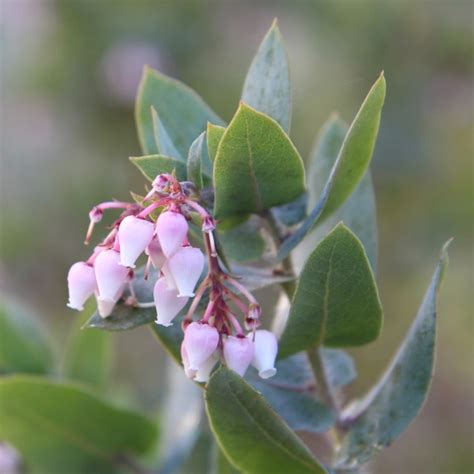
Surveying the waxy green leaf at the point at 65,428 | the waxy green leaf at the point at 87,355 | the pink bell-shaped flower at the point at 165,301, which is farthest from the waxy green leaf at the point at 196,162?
the waxy green leaf at the point at 87,355

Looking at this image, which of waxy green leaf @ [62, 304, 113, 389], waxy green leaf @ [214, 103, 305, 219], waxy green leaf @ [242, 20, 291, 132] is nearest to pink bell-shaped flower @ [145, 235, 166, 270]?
waxy green leaf @ [214, 103, 305, 219]

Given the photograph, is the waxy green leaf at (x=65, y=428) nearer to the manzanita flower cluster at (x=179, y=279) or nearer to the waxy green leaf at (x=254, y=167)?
the manzanita flower cluster at (x=179, y=279)


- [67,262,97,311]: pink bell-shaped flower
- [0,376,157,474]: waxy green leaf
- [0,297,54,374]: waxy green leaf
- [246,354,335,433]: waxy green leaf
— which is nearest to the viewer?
[67,262,97,311]: pink bell-shaped flower

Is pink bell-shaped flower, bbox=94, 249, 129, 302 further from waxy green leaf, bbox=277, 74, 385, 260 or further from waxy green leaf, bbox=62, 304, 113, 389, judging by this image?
waxy green leaf, bbox=62, 304, 113, 389

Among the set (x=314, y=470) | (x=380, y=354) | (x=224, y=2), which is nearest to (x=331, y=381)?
(x=314, y=470)

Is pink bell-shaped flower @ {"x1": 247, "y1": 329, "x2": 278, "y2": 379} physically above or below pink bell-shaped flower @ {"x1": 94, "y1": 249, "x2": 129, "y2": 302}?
below

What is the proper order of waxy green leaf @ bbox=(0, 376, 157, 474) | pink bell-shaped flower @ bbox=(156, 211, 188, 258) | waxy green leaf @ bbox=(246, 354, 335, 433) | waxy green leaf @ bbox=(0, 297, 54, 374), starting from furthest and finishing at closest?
waxy green leaf @ bbox=(0, 297, 54, 374)
waxy green leaf @ bbox=(0, 376, 157, 474)
waxy green leaf @ bbox=(246, 354, 335, 433)
pink bell-shaped flower @ bbox=(156, 211, 188, 258)
